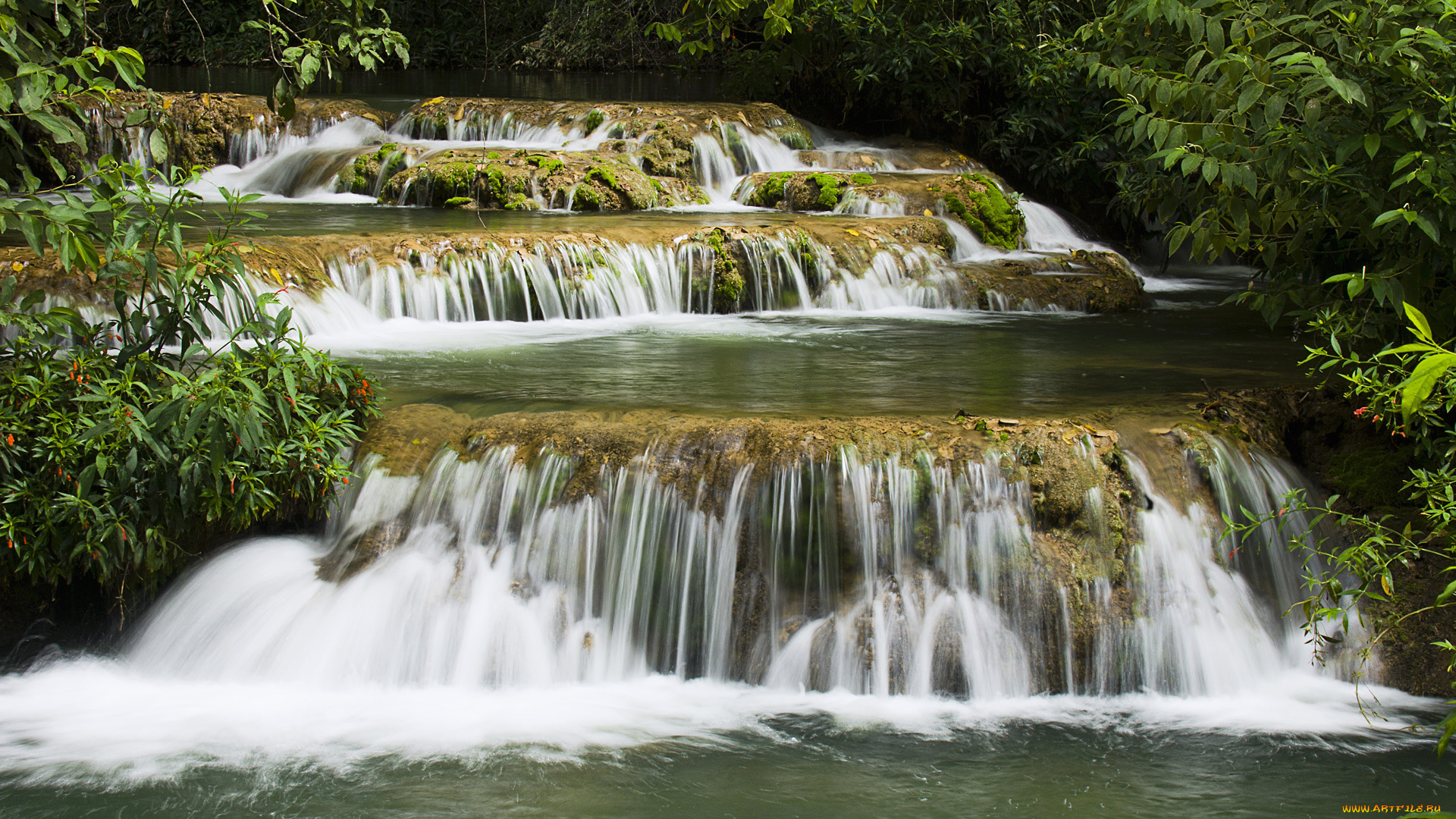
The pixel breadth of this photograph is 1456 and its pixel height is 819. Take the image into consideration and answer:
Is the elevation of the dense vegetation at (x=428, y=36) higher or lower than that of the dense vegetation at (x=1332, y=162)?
higher

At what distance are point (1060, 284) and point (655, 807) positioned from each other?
726cm

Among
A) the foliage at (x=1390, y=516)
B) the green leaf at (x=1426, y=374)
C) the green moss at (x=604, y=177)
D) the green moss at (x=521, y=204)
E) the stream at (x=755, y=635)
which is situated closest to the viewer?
the green leaf at (x=1426, y=374)

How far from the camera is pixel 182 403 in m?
4.84

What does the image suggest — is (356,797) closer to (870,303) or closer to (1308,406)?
(1308,406)

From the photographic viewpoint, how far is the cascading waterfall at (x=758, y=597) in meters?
5.05

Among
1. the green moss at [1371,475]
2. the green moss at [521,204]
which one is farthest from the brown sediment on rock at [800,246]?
the green moss at [1371,475]

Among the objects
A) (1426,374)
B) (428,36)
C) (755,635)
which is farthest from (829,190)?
(428,36)

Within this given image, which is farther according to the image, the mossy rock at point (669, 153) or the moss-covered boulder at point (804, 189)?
the mossy rock at point (669, 153)

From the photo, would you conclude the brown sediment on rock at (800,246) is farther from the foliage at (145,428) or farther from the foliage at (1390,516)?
the foliage at (1390,516)

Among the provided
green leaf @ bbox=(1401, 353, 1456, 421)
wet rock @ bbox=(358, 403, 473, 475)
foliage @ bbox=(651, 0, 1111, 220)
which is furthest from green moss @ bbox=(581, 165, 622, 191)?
green leaf @ bbox=(1401, 353, 1456, 421)

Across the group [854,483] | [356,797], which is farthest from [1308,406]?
[356,797]

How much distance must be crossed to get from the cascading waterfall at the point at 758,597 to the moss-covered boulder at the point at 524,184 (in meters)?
7.02

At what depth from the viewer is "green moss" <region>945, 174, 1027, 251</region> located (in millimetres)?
11719

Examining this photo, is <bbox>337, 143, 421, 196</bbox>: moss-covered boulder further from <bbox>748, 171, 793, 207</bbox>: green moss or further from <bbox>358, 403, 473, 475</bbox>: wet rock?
<bbox>358, 403, 473, 475</bbox>: wet rock
